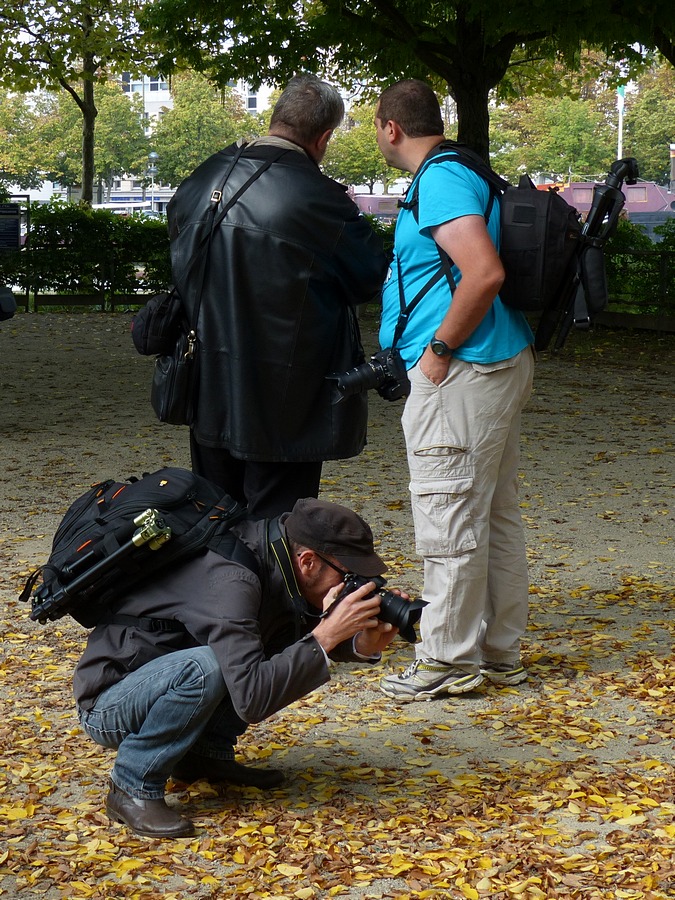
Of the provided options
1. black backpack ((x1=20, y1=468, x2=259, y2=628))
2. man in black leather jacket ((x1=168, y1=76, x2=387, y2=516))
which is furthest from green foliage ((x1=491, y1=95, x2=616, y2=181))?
black backpack ((x1=20, y1=468, x2=259, y2=628))

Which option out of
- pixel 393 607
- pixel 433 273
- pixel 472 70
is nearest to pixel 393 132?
pixel 433 273

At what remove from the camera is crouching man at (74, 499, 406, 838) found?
3.05m

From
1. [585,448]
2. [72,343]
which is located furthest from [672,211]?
[585,448]

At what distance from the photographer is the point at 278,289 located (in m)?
4.02

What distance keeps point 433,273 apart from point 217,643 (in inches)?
62.2

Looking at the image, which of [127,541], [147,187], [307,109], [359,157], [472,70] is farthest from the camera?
[147,187]

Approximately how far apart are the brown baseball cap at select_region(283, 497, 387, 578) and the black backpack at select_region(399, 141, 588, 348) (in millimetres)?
1105

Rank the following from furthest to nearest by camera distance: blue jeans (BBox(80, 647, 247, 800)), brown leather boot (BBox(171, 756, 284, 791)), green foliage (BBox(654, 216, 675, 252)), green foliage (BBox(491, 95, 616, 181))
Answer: green foliage (BBox(491, 95, 616, 181)) → green foliage (BBox(654, 216, 675, 252)) → brown leather boot (BBox(171, 756, 284, 791)) → blue jeans (BBox(80, 647, 247, 800))

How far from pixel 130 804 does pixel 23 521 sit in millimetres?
4153

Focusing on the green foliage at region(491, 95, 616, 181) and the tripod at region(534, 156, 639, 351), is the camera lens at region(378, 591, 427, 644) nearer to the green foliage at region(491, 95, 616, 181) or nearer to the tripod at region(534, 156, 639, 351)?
the tripod at region(534, 156, 639, 351)

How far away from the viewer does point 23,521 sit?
282 inches

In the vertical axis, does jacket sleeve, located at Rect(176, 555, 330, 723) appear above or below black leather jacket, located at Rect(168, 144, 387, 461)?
below

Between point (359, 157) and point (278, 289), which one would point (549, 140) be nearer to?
point (359, 157)

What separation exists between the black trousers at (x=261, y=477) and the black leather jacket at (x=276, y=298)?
0.11m
